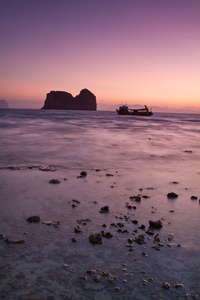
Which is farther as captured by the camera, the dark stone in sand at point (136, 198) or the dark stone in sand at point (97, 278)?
the dark stone in sand at point (136, 198)

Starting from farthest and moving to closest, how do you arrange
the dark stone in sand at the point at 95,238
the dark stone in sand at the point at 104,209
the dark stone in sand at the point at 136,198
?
1. the dark stone in sand at the point at 136,198
2. the dark stone in sand at the point at 104,209
3. the dark stone in sand at the point at 95,238

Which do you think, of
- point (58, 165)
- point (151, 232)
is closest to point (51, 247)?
point (151, 232)

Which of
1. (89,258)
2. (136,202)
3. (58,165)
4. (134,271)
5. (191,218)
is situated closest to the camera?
(134,271)

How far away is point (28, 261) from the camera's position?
370 centimetres

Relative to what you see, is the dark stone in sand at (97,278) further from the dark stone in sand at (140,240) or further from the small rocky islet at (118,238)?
the dark stone in sand at (140,240)

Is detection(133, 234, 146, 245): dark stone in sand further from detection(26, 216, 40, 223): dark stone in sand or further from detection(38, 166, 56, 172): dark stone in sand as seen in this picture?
detection(38, 166, 56, 172): dark stone in sand

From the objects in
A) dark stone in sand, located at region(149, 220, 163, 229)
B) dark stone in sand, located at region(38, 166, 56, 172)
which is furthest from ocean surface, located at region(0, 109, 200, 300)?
dark stone in sand, located at region(38, 166, 56, 172)

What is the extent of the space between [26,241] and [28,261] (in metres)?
0.57

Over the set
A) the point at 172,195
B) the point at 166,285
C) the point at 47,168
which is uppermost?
the point at 47,168

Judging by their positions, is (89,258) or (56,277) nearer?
(56,277)

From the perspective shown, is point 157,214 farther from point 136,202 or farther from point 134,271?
point 134,271

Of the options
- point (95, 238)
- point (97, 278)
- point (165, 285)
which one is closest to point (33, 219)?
point (95, 238)

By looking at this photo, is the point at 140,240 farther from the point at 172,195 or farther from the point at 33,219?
the point at 172,195

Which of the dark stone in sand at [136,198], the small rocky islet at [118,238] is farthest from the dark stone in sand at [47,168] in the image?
the dark stone in sand at [136,198]
